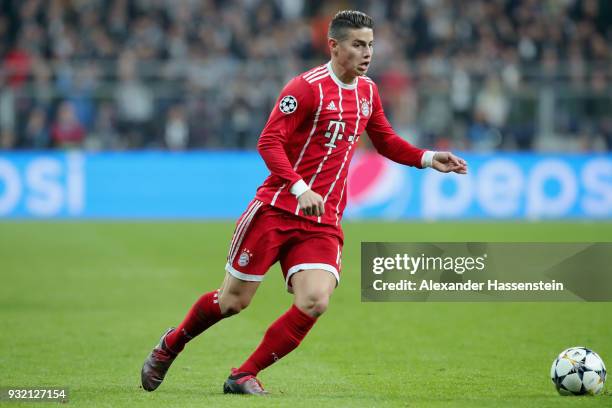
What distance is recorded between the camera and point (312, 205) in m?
5.98

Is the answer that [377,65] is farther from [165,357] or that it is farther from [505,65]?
[165,357]

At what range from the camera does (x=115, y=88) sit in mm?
21266

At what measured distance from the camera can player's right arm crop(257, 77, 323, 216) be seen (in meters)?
6.16

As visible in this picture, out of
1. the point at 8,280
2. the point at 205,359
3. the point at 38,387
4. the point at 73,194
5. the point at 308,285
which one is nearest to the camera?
the point at 308,285

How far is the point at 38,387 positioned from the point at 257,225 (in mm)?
1717

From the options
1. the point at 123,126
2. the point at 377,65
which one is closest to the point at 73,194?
the point at 123,126

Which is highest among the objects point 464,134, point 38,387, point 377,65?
point 377,65

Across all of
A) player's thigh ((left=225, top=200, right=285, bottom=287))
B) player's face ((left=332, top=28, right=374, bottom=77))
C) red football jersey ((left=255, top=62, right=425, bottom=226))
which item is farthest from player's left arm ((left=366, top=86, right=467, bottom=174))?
player's thigh ((left=225, top=200, right=285, bottom=287))

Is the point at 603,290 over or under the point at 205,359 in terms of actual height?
over

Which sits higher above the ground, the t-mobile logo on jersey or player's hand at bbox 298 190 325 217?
the t-mobile logo on jersey

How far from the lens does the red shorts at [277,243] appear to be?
20.9ft

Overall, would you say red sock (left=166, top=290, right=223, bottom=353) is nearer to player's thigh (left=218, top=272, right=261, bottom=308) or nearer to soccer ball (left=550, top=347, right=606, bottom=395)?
player's thigh (left=218, top=272, right=261, bottom=308)

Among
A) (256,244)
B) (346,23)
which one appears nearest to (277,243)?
(256,244)

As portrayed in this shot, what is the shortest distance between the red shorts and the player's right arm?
0.88 ft
